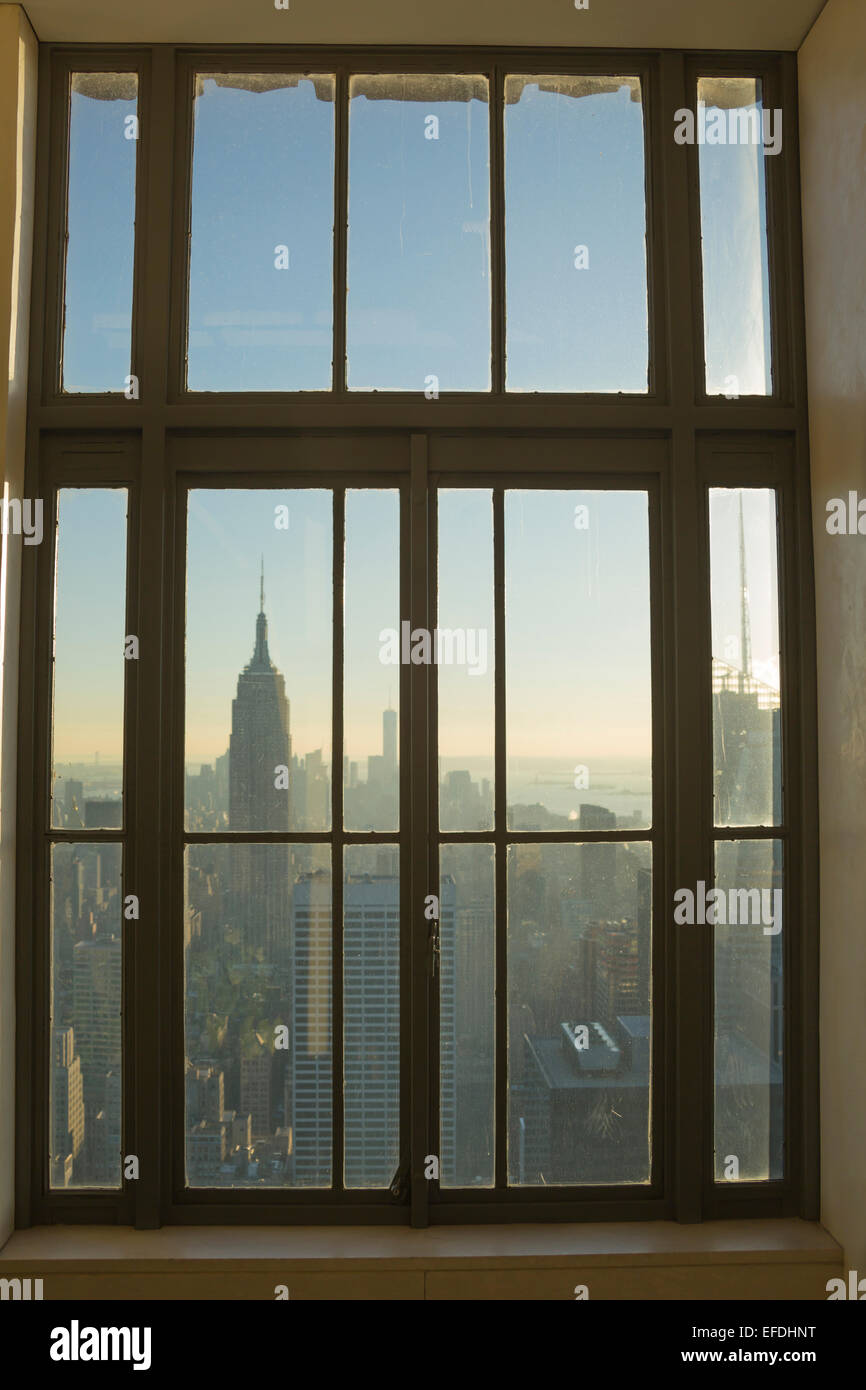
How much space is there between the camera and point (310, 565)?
271 cm

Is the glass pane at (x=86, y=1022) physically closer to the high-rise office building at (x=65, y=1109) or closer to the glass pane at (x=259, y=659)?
the high-rise office building at (x=65, y=1109)

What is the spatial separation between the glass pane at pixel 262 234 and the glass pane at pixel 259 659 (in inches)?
14.8

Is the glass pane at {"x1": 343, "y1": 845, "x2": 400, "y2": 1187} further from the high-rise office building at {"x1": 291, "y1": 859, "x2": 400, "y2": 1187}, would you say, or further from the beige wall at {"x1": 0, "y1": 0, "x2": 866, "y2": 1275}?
the beige wall at {"x1": 0, "y1": 0, "x2": 866, "y2": 1275}

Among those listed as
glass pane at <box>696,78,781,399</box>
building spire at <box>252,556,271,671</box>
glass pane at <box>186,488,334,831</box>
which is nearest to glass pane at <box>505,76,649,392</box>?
glass pane at <box>696,78,781,399</box>

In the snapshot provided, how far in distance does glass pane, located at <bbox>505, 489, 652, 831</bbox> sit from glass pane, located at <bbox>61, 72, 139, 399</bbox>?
3.99ft

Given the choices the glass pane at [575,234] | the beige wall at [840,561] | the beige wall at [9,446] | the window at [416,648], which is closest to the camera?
the beige wall at [840,561]

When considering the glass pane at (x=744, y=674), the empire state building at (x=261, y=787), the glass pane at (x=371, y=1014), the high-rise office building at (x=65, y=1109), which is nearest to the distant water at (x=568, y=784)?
the glass pane at (x=744, y=674)

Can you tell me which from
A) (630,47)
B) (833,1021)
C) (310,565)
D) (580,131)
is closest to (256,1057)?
(310,565)

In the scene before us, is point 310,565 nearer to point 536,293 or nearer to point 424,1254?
point 536,293

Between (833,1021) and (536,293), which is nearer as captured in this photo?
(833,1021)

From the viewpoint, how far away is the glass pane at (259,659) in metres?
2.68

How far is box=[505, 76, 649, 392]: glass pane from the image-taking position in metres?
2.74
